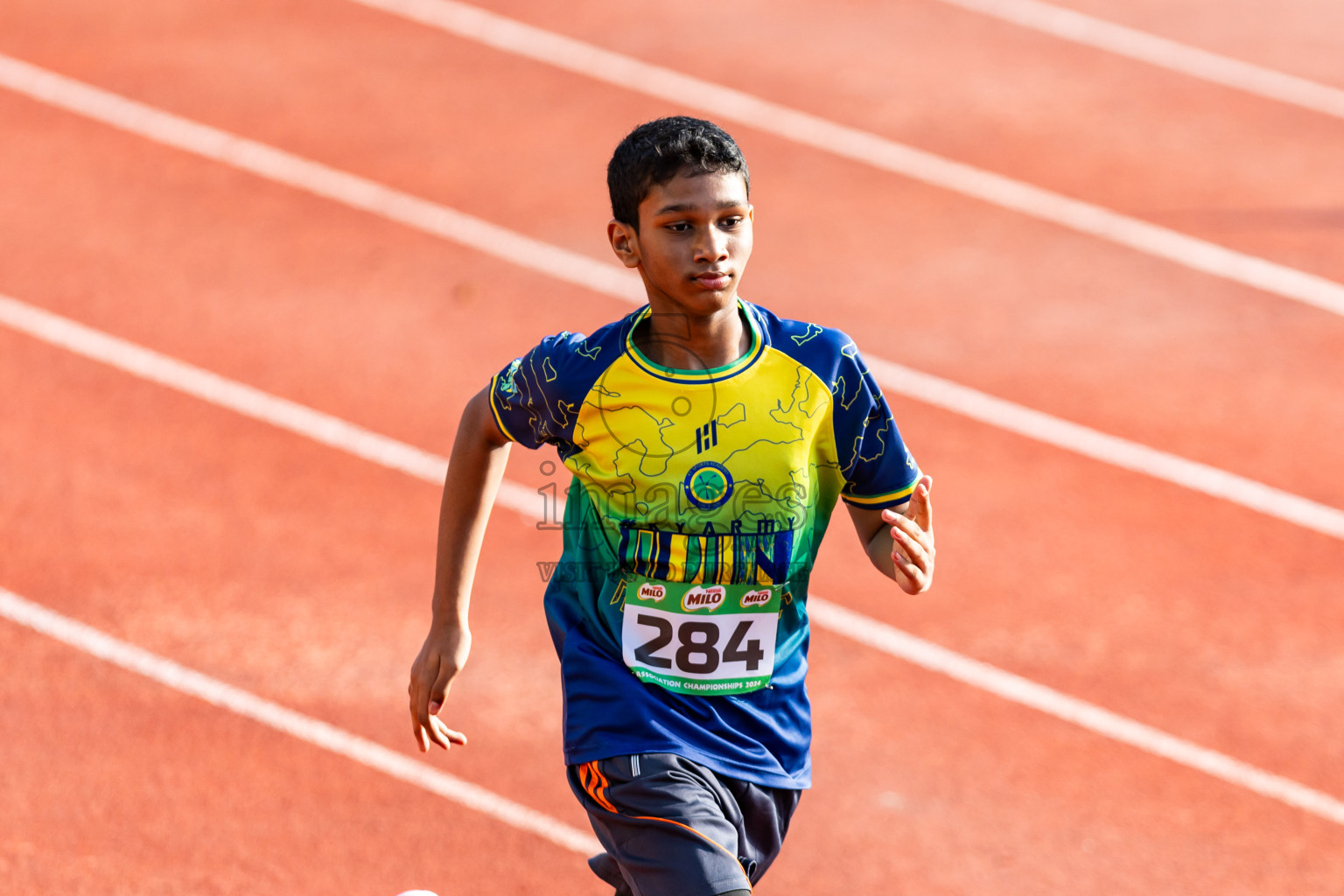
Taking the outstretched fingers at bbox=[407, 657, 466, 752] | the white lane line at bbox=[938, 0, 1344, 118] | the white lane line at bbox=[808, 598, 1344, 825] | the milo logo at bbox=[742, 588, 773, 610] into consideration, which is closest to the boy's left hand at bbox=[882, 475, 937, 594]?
the milo logo at bbox=[742, 588, 773, 610]

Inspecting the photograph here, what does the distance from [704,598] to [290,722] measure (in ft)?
8.03

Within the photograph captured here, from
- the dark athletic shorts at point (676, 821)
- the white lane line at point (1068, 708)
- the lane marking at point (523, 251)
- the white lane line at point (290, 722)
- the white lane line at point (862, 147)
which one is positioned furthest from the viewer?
the white lane line at point (862, 147)

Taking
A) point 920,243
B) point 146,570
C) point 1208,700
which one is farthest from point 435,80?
point 1208,700

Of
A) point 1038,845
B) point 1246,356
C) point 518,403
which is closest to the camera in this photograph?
point 518,403

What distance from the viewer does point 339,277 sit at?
786 centimetres

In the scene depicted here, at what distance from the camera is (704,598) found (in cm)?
304

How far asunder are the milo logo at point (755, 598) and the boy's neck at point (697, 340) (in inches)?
17.7

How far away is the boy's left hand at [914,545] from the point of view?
2893 mm

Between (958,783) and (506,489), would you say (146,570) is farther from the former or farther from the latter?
(958,783)

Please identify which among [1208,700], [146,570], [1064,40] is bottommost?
[146,570]

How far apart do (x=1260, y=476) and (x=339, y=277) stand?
4.46m

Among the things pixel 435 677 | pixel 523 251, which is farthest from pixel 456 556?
pixel 523 251

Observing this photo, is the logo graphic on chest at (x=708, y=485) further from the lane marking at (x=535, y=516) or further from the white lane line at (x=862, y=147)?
the white lane line at (x=862, y=147)

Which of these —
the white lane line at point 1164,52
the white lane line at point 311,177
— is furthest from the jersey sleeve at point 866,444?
the white lane line at point 1164,52
